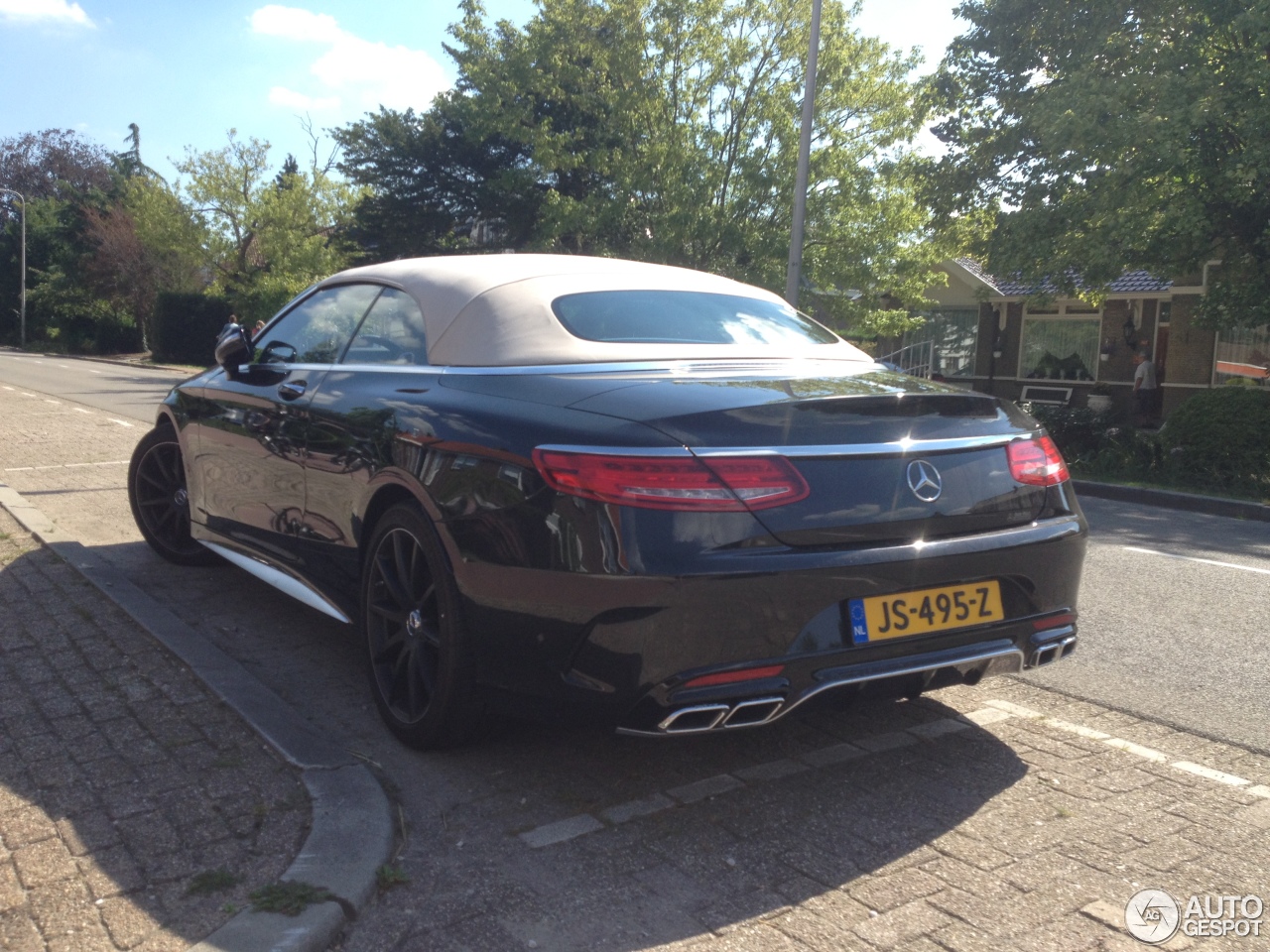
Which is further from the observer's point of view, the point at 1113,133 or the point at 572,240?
the point at 572,240

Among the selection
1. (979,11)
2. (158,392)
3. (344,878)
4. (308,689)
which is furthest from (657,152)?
(344,878)

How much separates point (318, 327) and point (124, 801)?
7.61 feet

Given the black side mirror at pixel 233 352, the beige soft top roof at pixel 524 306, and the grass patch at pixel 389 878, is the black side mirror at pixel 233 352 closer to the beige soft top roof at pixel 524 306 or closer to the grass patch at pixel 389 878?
the beige soft top roof at pixel 524 306

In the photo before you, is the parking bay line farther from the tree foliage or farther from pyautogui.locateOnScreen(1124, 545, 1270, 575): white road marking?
the tree foliage

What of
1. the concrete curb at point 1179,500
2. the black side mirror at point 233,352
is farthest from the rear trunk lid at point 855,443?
the concrete curb at point 1179,500

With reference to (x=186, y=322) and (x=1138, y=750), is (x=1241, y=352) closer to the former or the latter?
(x=1138, y=750)

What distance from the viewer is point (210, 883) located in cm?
274

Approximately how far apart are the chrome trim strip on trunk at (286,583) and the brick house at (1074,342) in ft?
59.5

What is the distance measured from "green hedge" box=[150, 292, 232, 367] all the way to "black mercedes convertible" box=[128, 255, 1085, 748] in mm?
44512

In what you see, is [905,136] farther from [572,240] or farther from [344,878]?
[344,878]

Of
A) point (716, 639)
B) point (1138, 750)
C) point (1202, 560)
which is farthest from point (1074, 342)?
point (716, 639)

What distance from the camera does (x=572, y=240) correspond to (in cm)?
3083

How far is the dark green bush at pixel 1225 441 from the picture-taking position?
42.6ft

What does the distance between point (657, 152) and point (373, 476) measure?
21.6m
